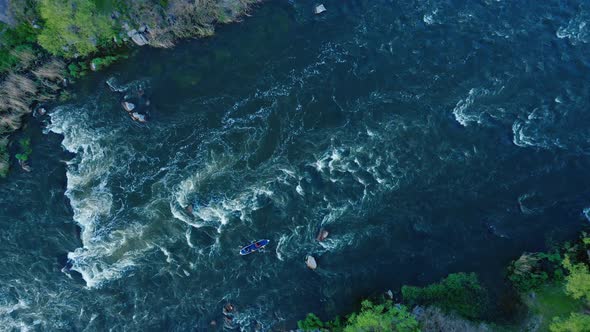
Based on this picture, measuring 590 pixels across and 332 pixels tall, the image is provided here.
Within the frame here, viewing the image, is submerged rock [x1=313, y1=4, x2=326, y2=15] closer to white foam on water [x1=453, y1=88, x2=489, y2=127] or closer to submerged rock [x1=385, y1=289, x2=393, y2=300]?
white foam on water [x1=453, y1=88, x2=489, y2=127]

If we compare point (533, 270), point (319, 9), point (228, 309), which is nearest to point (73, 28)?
point (319, 9)

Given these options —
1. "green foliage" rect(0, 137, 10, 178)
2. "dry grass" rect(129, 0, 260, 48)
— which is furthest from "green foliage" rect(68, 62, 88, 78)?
"green foliage" rect(0, 137, 10, 178)

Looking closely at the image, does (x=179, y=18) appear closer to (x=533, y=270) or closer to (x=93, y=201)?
(x=93, y=201)

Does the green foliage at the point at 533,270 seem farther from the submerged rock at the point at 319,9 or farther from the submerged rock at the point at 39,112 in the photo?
the submerged rock at the point at 39,112

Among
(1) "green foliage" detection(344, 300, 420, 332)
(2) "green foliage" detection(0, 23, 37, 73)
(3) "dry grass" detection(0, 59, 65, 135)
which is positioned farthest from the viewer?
(2) "green foliage" detection(0, 23, 37, 73)

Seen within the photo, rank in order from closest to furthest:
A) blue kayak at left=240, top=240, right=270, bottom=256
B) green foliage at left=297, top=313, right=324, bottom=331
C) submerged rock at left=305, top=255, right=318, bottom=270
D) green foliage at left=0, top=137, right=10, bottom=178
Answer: green foliage at left=297, top=313, right=324, bottom=331 < submerged rock at left=305, top=255, right=318, bottom=270 < blue kayak at left=240, top=240, right=270, bottom=256 < green foliage at left=0, top=137, right=10, bottom=178

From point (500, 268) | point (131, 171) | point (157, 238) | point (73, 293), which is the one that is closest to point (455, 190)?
point (500, 268)

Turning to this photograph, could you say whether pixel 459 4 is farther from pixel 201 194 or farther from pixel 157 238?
pixel 157 238
